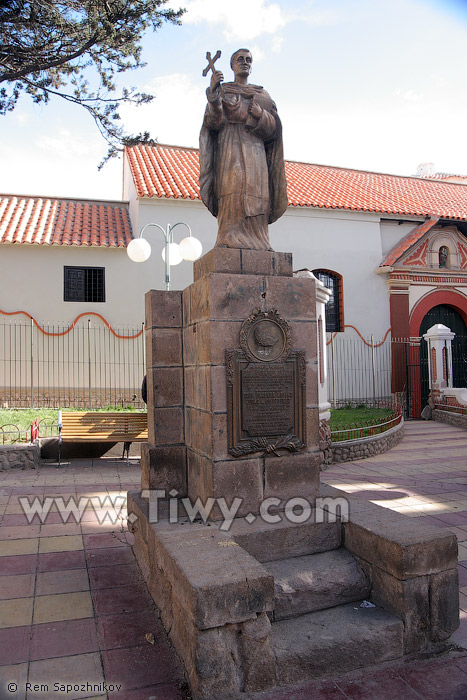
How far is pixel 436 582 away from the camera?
3543 mm

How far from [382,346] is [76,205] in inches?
435

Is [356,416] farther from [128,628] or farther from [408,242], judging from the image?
[128,628]

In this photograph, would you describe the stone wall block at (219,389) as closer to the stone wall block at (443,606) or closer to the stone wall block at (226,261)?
the stone wall block at (226,261)

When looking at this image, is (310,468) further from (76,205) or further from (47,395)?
→ (76,205)

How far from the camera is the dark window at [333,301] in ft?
59.1

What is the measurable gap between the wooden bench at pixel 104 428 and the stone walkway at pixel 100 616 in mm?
1765

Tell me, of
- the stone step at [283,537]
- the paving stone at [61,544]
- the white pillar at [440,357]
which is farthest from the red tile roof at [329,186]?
the stone step at [283,537]

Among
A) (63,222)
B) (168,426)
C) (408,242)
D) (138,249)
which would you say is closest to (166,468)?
(168,426)

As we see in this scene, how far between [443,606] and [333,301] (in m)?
15.2

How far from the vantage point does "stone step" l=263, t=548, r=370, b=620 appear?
3.57 meters

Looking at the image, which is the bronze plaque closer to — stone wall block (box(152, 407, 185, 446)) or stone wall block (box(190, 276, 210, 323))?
stone wall block (box(190, 276, 210, 323))

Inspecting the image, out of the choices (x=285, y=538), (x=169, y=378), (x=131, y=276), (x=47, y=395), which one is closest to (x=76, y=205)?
(x=131, y=276)

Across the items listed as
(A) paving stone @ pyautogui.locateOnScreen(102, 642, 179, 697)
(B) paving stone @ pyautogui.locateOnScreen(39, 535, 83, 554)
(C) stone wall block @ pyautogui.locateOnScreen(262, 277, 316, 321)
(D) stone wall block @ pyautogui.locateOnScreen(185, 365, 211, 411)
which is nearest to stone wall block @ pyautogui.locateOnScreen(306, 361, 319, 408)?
(C) stone wall block @ pyautogui.locateOnScreen(262, 277, 316, 321)

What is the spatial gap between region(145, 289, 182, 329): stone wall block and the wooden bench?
4.91 meters
